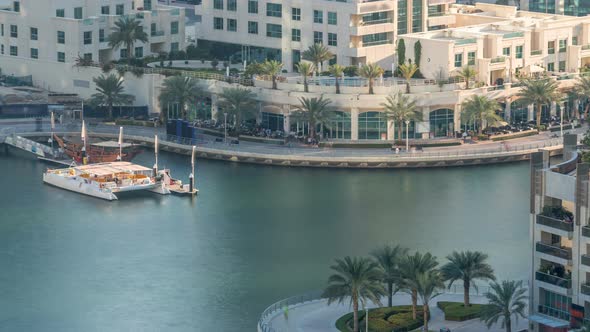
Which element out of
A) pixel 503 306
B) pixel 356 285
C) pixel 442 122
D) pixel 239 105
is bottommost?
pixel 503 306

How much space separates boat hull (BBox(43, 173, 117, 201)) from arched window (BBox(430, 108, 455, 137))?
3529 cm

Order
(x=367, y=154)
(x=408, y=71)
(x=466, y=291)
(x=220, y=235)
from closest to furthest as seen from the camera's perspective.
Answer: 1. (x=466, y=291)
2. (x=220, y=235)
3. (x=367, y=154)
4. (x=408, y=71)

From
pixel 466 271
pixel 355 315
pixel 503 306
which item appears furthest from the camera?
pixel 466 271

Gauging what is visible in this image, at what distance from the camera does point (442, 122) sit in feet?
651

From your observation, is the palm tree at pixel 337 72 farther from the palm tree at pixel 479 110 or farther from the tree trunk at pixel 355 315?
the tree trunk at pixel 355 315

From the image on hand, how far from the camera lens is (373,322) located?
419 feet

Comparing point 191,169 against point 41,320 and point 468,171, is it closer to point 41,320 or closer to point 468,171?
point 468,171

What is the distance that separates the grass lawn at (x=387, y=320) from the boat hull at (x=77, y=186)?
2031 inches

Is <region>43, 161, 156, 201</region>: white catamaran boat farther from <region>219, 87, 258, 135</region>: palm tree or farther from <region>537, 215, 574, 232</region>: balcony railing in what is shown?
<region>537, 215, 574, 232</region>: balcony railing

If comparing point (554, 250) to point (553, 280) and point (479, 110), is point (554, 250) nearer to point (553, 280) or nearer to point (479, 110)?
point (553, 280)

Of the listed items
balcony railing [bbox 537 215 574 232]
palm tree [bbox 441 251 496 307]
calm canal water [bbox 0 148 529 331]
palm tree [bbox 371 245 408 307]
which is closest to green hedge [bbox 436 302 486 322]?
palm tree [bbox 441 251 496 307]

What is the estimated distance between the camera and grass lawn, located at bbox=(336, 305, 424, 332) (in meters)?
127

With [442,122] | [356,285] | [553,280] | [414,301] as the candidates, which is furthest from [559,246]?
[442,122]

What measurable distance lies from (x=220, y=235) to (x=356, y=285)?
35437mm
